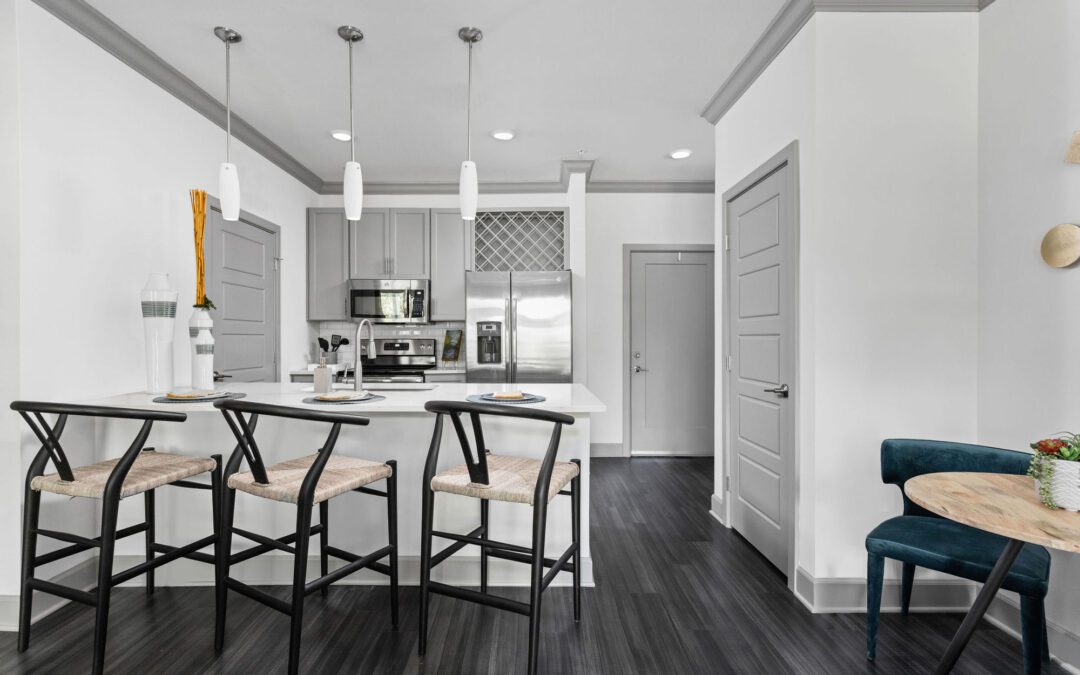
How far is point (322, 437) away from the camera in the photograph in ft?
7.90

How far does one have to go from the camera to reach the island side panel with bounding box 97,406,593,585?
2398mm

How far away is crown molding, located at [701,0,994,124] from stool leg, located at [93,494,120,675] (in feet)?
10.7

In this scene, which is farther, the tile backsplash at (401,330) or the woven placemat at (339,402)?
the tile backsplash at (401,330)

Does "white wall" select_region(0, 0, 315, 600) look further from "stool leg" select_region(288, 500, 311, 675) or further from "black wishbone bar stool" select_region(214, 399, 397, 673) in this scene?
"stool leg" select_region(288, 500, 311, 675)

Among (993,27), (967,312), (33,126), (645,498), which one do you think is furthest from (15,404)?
(993,27)

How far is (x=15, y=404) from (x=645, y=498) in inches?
132

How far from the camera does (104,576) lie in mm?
1750

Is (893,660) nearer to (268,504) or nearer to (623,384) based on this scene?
(268,504)

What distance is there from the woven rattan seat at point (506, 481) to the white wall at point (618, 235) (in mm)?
2909

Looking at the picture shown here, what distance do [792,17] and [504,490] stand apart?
237cm

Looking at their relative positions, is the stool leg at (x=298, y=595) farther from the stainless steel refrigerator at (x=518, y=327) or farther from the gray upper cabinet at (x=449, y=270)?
the gray upper cabinet at (x=449, y=270)

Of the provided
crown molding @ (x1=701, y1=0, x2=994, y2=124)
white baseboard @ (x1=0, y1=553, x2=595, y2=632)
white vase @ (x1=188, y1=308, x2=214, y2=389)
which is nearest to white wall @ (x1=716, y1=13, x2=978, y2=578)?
crown molding @ (x1=701, y1=0, x2=994, y2=124)

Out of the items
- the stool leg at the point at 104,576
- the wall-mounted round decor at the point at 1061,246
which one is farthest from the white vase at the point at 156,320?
the wall-mounted round decor at the point at 1061,246

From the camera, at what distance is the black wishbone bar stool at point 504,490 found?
1.70 meters
